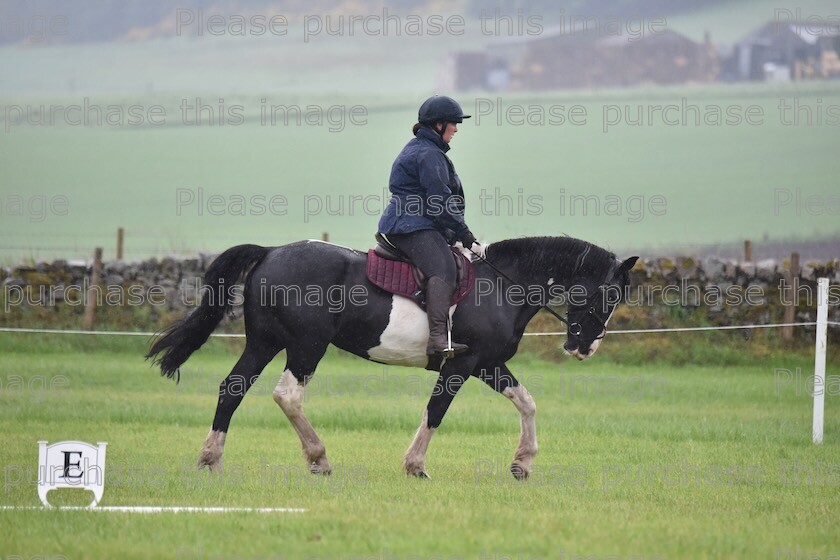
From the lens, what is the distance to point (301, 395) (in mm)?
7941

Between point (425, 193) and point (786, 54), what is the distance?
42.9 m

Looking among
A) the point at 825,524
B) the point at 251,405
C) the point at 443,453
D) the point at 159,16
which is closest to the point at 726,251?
the point at 251,405

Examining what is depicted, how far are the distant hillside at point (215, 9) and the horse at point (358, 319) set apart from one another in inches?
1685

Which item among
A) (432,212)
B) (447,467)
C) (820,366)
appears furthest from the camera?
(820,366)

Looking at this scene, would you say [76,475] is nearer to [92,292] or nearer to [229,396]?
[229,396]

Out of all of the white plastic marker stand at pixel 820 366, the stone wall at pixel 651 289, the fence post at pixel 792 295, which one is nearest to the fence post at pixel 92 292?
the stone wall at pixel 651 289

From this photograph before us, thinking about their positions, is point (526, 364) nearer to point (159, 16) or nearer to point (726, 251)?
point (726, 251)

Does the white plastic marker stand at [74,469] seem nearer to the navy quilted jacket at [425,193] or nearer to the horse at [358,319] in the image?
the horse at [358,319]

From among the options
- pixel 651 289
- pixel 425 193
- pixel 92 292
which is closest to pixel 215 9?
pixel 92 292

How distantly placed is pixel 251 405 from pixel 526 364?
202 inches

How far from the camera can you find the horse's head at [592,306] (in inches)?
329

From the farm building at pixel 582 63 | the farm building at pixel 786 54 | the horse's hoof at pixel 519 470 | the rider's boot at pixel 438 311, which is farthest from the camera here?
the farm building at pixel 582 63

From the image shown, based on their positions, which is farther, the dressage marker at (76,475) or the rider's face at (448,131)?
the rider's face at (448,131)

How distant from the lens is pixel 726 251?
3191 centimetres
